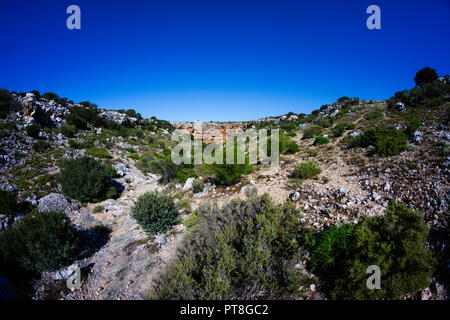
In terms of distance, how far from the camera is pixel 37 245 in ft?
11.4

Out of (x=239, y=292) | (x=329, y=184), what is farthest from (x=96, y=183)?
(x=329, y=184)

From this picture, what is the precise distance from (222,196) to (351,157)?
572 cm

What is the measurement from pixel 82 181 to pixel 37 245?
172 inches

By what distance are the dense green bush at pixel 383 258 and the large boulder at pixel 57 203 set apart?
851 centimetres

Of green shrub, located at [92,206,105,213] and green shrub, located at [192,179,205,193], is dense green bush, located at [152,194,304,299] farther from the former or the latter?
green shrub, located at [92,206,105,213]

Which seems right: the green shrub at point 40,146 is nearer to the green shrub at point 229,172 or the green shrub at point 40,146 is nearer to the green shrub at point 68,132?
the green shrub at point 68,132

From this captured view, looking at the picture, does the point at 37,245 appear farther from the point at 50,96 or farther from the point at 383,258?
the point at 50,96

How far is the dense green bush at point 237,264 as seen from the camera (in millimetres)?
2285

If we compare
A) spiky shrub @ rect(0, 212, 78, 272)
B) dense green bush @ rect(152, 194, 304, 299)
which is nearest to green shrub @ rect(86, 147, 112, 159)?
spiky shrub @ rect(0, 212, 78, 272)

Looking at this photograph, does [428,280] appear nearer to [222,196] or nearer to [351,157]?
[222,196]

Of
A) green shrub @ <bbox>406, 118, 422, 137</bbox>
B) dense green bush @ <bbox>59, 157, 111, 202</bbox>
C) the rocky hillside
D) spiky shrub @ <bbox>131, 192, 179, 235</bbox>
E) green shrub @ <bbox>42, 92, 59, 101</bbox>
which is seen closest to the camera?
the rocky hillside

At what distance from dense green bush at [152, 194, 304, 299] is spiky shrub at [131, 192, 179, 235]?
1680 millimetres

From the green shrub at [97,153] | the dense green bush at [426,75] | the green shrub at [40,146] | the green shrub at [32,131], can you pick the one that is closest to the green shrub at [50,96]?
the green shrub at [32,131]

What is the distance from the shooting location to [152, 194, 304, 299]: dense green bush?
2.28 metres
